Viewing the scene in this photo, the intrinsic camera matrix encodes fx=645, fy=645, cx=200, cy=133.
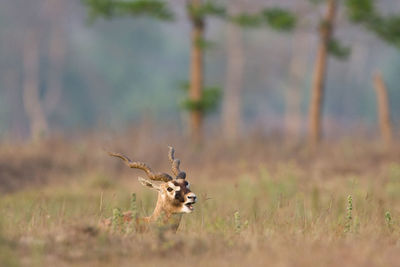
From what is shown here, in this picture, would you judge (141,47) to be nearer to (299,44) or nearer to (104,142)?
(299,44)

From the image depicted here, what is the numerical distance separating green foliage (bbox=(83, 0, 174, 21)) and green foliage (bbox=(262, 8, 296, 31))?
3.10 meters

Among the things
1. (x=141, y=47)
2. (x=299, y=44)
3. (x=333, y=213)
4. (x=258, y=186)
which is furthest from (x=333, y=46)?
(x=141, y=47)

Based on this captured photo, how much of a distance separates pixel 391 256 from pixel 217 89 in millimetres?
15616

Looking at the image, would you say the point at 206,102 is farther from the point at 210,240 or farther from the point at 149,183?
the point at 210,240

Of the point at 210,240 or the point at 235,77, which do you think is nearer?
the point at 210,240

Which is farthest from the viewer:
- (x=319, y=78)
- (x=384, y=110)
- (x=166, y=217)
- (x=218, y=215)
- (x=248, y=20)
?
(x=319, y=78)

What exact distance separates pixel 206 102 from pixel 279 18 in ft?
11.7

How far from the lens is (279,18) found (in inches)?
797

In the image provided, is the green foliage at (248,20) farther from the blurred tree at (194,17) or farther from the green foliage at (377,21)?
the green foliage at (377,21)

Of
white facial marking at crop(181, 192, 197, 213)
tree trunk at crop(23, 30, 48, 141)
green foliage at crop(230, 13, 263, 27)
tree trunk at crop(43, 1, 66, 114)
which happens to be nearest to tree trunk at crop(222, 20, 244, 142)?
tree trunk at crop(23, 30, 48, 141)

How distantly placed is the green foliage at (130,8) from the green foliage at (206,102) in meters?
2.72

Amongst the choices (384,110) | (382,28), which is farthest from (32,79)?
(384,110)

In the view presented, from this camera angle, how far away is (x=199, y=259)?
235 inches

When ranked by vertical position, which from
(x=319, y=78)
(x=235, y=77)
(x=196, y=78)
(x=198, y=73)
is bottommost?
(x=235, y=77)
